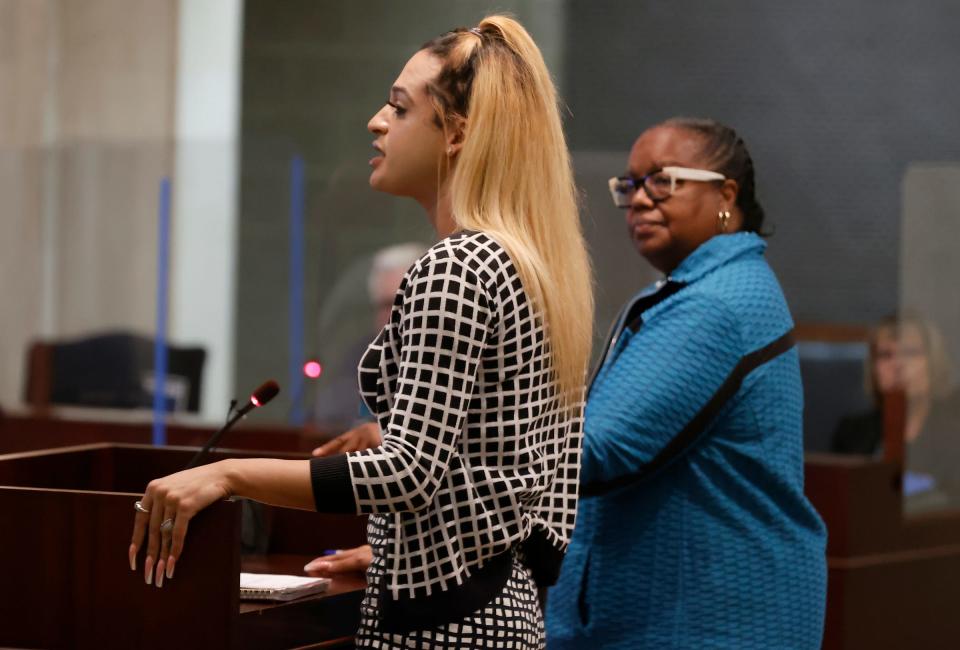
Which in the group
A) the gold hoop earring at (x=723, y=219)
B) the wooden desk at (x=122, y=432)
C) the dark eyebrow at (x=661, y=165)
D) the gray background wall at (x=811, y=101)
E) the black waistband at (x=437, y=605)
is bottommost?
the wooden desk at (x=122, y=432)

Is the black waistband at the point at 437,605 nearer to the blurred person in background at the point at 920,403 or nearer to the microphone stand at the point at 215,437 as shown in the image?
the microphone stand at the point at 215,437

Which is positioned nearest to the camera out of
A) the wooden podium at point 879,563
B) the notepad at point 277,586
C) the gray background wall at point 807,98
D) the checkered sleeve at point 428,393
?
the checkered sleeve at point 428,393

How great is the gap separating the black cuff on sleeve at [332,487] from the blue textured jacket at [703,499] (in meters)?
0.75

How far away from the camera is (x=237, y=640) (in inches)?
61.6

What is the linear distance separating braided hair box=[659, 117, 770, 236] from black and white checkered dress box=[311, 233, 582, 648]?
0.99m

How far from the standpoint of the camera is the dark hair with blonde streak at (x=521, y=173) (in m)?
1.57

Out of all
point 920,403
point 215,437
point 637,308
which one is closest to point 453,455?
point 215,437

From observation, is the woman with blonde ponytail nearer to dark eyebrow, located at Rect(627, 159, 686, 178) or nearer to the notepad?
the notepad

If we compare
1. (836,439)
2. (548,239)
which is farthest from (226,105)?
(548,239)

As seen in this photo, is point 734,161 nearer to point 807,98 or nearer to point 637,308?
point 637,308

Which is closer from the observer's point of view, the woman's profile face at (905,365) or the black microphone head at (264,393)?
the black microphone head at (264,393)

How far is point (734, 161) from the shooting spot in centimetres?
248

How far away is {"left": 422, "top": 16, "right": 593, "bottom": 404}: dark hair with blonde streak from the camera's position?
5.16 ft

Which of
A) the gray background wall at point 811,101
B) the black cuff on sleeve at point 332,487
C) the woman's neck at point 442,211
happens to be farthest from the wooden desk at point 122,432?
the gray background wall at point 811,101
